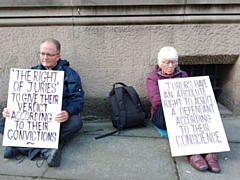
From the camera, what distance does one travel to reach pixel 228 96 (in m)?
3.74

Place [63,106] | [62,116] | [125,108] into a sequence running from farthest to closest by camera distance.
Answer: [125,108], [63,106], [62,116]

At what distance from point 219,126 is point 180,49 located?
4.02ft

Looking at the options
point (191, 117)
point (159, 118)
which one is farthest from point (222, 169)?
point (159, 118)

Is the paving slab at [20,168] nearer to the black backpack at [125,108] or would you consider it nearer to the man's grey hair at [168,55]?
the black backpack at [125,108]

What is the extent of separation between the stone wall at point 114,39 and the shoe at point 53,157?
1207 mm

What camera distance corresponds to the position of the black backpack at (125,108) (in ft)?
10.4

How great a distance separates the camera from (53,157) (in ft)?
8.04

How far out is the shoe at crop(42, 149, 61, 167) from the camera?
96.3 inches

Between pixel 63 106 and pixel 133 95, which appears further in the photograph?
pixel 133 95

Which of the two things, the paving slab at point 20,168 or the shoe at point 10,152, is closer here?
the paving slab at point 20,168

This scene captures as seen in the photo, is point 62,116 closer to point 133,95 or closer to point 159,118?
point 133,95

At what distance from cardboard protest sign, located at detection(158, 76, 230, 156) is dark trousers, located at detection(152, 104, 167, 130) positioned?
0.27 m

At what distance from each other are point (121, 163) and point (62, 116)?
0.75m

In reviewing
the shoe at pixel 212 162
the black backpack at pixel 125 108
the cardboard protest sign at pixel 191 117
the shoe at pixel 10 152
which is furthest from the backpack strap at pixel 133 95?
the shoe at pixel 10 152
